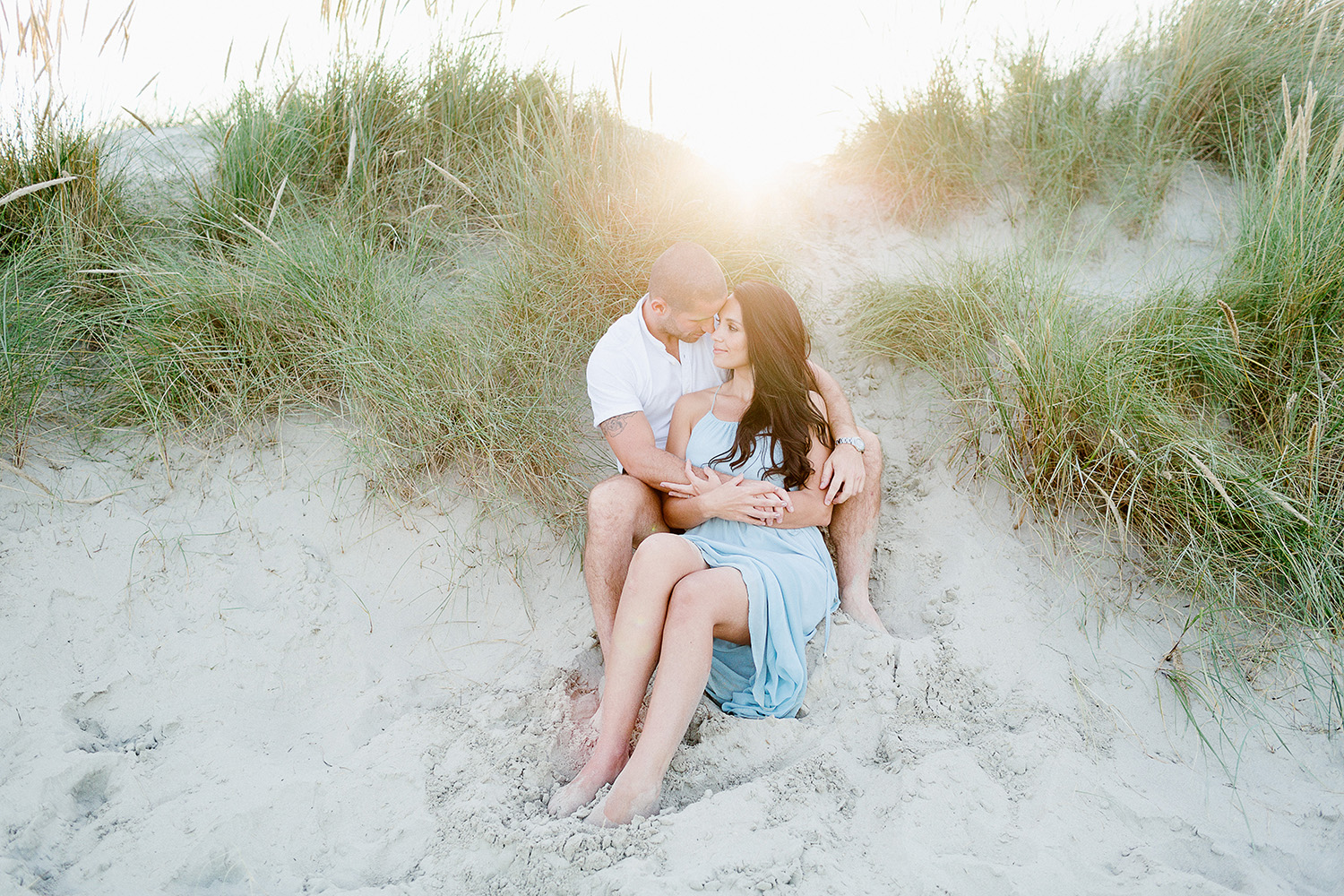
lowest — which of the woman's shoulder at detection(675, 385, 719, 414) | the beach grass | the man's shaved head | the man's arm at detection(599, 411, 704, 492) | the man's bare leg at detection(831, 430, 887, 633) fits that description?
the man's bare leg at detection(831, 430, 887, 633)

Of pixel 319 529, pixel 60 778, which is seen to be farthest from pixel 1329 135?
pixel 60 778

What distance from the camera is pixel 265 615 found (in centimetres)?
324

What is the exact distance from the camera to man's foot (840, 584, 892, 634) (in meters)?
3.04

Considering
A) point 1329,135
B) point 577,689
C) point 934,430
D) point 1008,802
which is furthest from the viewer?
point 1329,135

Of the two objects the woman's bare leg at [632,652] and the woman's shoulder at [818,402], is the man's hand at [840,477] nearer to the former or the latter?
the woman's shoulder at [818,402]

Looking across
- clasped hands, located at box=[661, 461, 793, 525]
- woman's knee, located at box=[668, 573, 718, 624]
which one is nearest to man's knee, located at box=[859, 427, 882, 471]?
clasped hands, located at box=[661, 461, 793, 525]

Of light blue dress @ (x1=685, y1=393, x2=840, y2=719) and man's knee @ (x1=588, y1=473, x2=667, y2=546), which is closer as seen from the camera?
light blue dress @ (x1=685, y1=393, x2=840, y2=719)

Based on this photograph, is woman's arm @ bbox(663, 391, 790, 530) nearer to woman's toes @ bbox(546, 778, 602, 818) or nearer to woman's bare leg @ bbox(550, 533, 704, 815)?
woman's bare leg @ bbox(550, 533, 704, 815)

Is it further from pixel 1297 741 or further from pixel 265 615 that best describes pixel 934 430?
pixel 265 615

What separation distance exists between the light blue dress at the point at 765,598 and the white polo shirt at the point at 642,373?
0.35 m

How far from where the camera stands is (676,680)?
2.47 meters

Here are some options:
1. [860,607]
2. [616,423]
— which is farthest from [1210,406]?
[616,423]

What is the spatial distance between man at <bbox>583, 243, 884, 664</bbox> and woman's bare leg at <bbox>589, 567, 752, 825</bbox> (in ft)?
1.28

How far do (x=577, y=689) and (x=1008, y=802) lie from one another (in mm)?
1547
